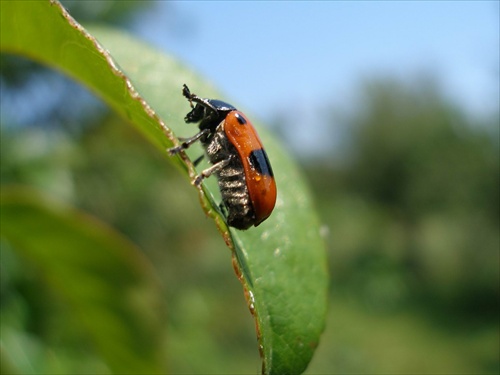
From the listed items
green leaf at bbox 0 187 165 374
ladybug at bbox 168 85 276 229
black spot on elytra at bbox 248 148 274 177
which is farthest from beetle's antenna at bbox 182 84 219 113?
green leaf at bbox 0 187 165 374

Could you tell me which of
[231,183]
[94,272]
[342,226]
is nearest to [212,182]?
[231,183]

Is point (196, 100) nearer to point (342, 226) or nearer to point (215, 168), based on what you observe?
point (215, 168)

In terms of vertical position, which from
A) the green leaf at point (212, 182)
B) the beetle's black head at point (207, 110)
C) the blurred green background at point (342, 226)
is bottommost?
the green leaf at point (212, 182)

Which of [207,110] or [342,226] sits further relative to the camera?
[342,226]

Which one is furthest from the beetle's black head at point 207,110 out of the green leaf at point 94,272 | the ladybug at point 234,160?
the green leaf at point 94,272

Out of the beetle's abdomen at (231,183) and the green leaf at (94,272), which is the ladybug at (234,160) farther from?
the green leaf at (94,272)
